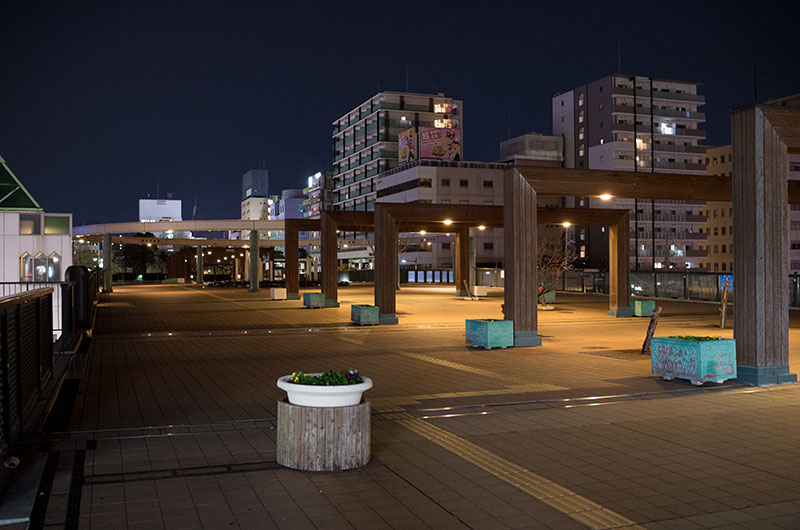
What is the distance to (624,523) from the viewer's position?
5.08 metres

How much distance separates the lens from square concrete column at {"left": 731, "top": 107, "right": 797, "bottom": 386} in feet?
36.8

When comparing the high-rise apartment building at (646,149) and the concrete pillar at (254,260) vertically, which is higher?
the high-rise apartment building at (646,149)

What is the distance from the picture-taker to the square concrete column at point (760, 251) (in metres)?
11.2

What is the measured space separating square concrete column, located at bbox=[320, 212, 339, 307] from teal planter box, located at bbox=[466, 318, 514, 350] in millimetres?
14327

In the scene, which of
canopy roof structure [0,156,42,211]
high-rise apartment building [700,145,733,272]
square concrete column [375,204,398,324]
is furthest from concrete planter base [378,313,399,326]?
high-rise apartment building [700,145,733,272]

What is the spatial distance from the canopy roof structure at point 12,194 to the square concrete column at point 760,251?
2134 centimetres

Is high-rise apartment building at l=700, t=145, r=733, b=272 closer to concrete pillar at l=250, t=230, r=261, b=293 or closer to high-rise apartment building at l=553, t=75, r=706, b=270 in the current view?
high-rise apartment building at l=553, t=75, r=706, b=270

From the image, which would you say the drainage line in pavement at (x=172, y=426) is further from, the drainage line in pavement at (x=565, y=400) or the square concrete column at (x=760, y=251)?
the square concrete column at (x=760, y=251)

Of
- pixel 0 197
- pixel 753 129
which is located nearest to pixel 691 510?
pixel 753 129

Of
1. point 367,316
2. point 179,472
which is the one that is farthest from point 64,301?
point 179,472

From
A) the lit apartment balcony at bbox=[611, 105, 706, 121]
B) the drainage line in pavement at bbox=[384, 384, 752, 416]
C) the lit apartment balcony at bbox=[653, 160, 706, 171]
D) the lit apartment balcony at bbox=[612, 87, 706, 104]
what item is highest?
the lit apartment balcony at bbox=[612, 87, 706, 104]

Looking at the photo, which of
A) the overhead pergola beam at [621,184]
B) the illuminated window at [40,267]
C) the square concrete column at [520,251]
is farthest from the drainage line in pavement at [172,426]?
the illuminated window at [40,267]

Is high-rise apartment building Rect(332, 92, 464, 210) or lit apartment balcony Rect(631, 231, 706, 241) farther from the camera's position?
high-rise apartment building Rect(332, 92, 464, 210)

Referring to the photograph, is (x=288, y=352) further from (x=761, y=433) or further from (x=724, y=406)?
(x=761, y=433)
